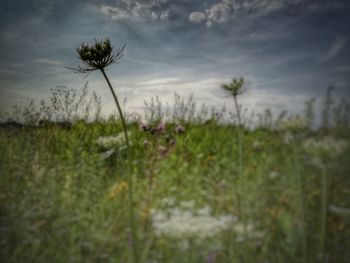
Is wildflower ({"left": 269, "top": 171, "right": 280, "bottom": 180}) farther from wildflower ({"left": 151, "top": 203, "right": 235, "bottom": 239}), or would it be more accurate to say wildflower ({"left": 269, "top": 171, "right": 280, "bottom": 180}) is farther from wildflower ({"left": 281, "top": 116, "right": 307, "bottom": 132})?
wildflower ({"left": 151, "top": 203, "right": 235, "bottom": 239})

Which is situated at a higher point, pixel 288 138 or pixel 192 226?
pixel 288 138

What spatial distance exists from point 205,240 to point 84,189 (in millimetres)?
1547

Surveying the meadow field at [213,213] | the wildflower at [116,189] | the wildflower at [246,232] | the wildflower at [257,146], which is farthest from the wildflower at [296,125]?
the wildflower at [116,189]

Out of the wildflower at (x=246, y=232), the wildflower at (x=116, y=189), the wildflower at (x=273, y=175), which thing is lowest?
the wildflower at (x=246, y=232)

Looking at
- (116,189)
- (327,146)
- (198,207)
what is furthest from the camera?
(116,189)

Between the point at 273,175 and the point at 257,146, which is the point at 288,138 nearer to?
the point at 273,175

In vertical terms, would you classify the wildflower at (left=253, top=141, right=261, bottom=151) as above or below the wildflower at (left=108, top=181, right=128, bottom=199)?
above

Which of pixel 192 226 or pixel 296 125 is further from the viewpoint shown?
pixel 296 125

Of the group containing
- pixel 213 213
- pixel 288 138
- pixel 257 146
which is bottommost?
pixel 213 213

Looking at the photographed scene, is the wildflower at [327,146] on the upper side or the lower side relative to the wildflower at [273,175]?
upper

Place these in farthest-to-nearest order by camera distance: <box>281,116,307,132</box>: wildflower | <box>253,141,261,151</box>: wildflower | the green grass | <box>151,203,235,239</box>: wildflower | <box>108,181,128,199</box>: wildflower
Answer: <box>253,141,261,151</box>: wildflower
<box>108,181,128,199</box>: wildflower
<box>281,116,307,132</box>: wildflower
the green grass
<box>151,203,235,239</box>: wildflower

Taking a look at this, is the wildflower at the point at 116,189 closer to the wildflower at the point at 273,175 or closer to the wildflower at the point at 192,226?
the wildflower at the point at 192,226

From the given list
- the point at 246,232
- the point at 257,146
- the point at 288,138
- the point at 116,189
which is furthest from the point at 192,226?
the point at 257,146

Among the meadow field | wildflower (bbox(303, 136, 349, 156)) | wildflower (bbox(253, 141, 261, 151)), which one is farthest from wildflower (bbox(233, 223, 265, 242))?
wildflower (bbox(253, 141, 261, 151))
